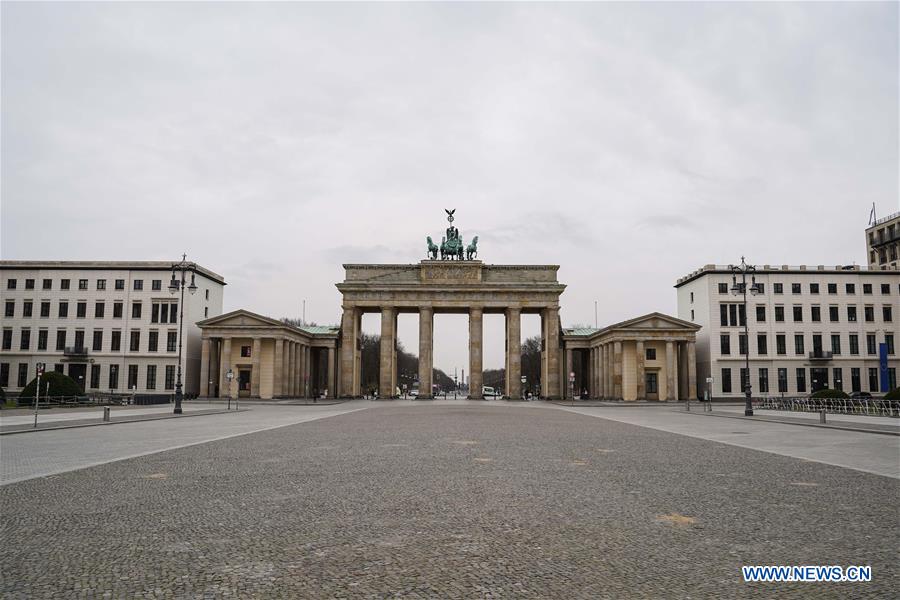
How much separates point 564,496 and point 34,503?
853 centimetres

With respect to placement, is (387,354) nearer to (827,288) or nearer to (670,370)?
(670,370)

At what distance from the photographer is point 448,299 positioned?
288ft

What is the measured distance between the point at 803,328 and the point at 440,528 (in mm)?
88747

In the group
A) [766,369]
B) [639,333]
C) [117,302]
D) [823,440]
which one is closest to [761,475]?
[823,440]

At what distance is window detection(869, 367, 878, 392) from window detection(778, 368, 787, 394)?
10.8 metres

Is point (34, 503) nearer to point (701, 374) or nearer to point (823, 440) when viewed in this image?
point (823, 440)

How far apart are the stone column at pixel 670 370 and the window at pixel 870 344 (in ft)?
83.5

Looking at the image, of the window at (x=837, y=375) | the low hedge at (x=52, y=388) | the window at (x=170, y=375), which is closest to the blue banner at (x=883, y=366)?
the window at (x=837, y=375)

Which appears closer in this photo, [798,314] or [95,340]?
[95,340]

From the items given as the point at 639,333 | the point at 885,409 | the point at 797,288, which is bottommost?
the point at 885,409

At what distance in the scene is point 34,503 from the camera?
10633mm

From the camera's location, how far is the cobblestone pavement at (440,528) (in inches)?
254

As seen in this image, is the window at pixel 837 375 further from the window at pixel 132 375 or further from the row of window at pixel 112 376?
the window at pixel 132 375

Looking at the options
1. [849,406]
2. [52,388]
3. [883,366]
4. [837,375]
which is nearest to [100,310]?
[52,388]
